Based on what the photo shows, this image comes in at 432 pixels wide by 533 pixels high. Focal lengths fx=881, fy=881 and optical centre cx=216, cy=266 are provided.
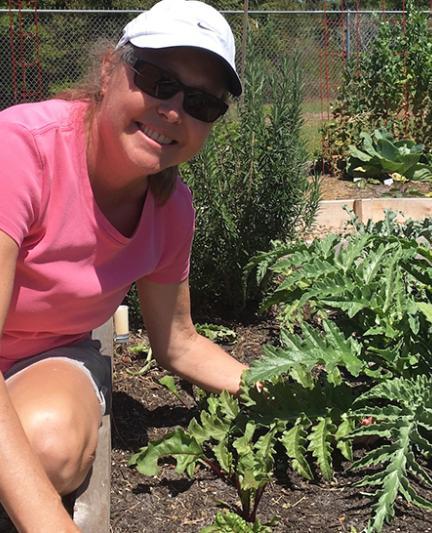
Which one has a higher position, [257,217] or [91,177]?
[91,177]

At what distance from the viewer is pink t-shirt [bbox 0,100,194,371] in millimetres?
2234

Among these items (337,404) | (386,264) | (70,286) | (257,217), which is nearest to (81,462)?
(70,286)

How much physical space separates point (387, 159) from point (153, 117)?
20.0 ft

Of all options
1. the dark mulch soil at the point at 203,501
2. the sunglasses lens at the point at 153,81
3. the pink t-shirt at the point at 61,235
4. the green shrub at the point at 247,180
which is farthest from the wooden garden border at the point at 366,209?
the sunglasses lens at the point at 153,81

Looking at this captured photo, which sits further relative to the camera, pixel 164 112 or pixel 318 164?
pixel 318 164

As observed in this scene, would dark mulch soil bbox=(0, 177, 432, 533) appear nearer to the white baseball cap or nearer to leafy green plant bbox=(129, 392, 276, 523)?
leafy green plant bbox=(129, 392, 276, 523)

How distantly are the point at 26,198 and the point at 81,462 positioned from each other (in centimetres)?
75

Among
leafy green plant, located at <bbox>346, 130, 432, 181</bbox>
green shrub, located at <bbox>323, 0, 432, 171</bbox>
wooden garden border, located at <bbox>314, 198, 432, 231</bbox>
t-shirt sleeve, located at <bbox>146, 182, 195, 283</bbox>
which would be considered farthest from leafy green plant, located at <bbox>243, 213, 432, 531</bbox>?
green shrub, located at <bbox>323, 0, 432, 171</bbox>

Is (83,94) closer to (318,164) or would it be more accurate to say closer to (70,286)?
(70,286)

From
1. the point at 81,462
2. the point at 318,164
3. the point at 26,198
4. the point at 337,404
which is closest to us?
the point at 26,198

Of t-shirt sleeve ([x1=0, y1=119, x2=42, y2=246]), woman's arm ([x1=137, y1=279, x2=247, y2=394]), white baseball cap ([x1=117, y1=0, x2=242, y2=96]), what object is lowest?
woman's arm ([x1=137, y1=279, x2=247, y2=394])

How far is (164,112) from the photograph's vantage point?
7.34 feet

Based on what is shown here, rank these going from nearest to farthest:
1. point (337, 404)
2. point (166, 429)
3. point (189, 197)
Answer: point (189, 197), point (337, 404), point (166, 429)

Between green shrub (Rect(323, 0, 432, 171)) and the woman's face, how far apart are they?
21.5ft
